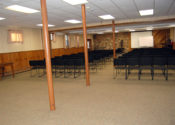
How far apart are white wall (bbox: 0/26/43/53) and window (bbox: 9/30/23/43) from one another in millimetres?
237

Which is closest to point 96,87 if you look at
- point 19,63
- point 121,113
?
point 121,113

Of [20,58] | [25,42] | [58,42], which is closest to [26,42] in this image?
[25,42]

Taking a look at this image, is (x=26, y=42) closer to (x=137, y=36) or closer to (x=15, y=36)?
(x=15, y=36)

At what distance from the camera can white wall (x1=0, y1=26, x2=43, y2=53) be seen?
9.46 m

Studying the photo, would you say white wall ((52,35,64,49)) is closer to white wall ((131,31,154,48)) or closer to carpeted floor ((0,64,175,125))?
carpeted floor ((0,64,175,125))

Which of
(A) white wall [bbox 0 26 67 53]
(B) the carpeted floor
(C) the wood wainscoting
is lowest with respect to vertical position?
(B) the carpeted floor

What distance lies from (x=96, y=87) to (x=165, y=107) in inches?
101

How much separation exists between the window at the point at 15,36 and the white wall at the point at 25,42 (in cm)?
24

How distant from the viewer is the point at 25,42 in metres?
11.1

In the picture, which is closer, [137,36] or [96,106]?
[96,106]

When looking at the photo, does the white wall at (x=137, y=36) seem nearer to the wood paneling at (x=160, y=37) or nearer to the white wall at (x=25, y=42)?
the wood paneling at (x=160, y=37)

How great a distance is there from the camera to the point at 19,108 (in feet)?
13.4

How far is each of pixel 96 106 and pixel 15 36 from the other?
8.72 m

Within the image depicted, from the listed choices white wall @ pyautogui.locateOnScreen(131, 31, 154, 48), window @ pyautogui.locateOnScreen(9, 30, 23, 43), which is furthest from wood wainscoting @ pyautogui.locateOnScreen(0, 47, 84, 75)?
white wall @ pyautogui.locateOnScreen(131, 31, 154, 48)
